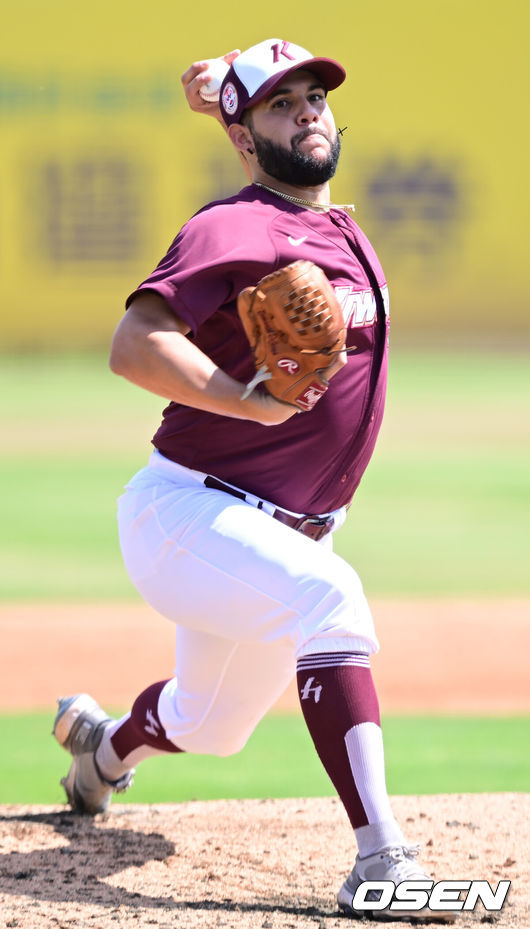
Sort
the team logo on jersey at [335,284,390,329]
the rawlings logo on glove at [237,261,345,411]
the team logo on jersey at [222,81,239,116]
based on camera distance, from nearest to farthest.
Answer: the rawlings logo on glove at [237,261,345,411] < the team logo on jersey at [335,284,390,329] < the team logo on jersey at [222,81,239,116]

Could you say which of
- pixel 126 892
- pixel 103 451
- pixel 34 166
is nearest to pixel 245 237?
pixel 126 892

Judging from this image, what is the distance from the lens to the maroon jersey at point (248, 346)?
2.84 metres

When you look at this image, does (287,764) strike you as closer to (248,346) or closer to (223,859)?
(223,859)

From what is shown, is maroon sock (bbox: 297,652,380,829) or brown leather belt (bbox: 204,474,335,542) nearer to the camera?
maroon sock (bbox: 297,652,380,829)

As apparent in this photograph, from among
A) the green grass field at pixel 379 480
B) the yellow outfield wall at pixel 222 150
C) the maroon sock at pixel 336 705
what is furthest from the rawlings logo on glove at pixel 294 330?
A: the yellow outfield wall at pixel 222 150

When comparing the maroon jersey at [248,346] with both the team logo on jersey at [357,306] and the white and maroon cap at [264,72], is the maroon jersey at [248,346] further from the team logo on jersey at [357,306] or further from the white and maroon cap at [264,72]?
the white and maroon cap at [264,72]

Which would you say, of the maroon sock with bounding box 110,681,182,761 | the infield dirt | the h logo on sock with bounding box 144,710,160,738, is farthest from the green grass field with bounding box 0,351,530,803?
the h logo on sock with bounding box 144,710,160,738

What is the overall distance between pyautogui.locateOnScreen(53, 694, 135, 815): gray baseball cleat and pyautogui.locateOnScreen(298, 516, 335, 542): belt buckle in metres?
1.05

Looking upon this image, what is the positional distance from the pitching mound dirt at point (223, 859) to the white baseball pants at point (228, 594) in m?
0.33

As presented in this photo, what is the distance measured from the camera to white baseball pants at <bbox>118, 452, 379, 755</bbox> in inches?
109

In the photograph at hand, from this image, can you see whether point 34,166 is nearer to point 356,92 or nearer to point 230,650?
point 356,92

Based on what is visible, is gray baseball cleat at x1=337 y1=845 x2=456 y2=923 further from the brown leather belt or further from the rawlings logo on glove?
the rawlings logo on glove

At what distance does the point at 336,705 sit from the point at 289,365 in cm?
75

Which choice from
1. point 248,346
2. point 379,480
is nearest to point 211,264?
Result: point 248,346
